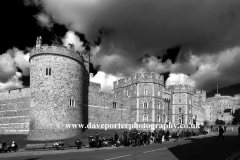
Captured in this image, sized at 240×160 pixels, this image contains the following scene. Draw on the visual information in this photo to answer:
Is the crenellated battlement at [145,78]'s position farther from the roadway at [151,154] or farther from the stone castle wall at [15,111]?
the roadway at [151,154]

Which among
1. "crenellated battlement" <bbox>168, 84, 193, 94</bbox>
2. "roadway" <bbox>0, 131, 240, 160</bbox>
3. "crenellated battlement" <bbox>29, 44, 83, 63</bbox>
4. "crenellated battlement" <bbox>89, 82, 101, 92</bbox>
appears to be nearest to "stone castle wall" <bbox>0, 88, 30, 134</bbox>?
"crenellated battlement" <bbox>29, 44, 83, 63</bbox>

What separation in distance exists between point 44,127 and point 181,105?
37379 mm

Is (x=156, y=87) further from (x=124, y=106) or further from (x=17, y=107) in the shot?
(x=17, y=107)

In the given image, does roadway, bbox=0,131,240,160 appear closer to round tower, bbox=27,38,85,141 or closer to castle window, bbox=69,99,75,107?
round tower, bbox=27,38,85,141

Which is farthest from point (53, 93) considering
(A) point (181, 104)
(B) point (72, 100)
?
(A) point (181, 104)

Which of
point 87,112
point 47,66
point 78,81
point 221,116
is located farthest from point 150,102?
point 221,116

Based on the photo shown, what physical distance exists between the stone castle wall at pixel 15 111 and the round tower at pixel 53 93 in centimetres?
530

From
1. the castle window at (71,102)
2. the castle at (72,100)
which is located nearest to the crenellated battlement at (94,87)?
the castle at (72,100)

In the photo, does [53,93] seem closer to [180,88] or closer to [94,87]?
[94,87]

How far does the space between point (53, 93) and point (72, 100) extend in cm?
321

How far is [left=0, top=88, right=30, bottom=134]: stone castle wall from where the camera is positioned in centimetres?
3706

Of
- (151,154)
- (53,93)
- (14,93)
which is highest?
(14,93)

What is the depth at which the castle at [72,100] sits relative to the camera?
32.3m

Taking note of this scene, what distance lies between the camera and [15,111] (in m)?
38.5
